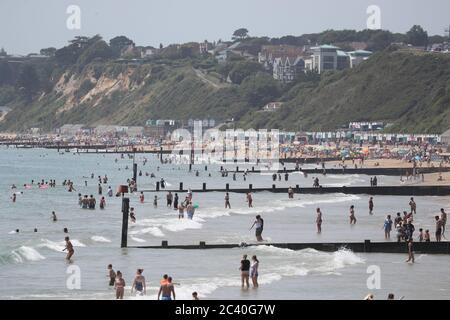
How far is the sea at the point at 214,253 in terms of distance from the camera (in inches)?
1030

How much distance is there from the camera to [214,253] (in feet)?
106

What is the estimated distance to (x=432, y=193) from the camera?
2297 inches

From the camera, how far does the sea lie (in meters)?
26.2

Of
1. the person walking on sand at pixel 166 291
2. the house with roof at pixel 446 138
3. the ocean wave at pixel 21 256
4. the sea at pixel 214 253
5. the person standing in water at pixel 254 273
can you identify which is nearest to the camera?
the person walking on sand at pixel 166 291

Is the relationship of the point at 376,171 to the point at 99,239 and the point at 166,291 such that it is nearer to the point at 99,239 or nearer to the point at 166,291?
the point at 99,239

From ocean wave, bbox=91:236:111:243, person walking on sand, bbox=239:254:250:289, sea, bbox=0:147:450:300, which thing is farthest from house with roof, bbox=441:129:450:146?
person walking on sand, bbox=239:254:250:289

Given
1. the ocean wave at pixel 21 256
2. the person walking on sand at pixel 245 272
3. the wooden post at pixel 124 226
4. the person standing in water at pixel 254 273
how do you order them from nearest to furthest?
the person walking on sand at pixel 245 272 → the person standing in water at pixel 254 273 → the ocean wave at pixel 21 256 → the wooden post at pixel 124 226

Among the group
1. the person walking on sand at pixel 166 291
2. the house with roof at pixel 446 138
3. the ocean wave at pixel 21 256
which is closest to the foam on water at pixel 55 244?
the ocean wave at pixel 21 256

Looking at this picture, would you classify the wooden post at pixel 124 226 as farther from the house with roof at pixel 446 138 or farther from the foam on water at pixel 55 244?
the house with roof at pixel 446 138

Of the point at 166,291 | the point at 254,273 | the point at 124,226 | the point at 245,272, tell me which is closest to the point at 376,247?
the point at 254,273

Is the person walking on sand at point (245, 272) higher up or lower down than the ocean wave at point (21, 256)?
higher up

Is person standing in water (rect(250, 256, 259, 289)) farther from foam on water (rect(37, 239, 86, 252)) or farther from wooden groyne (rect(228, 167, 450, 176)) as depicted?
wooden groyne (rect(228, 167, 450, 176))
